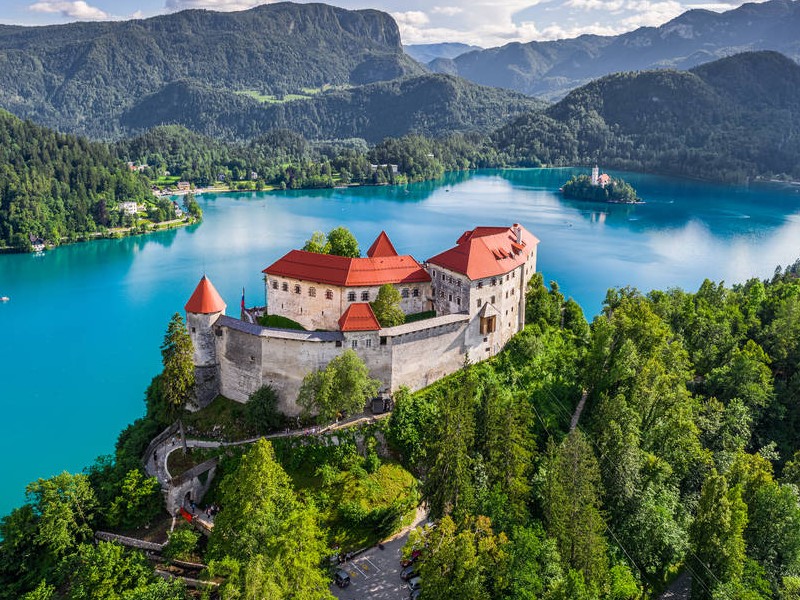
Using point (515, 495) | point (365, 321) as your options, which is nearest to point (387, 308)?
point (365, 321)

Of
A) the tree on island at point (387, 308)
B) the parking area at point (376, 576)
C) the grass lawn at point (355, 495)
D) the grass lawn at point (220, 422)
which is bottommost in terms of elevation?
the parking area at point (376, 576)

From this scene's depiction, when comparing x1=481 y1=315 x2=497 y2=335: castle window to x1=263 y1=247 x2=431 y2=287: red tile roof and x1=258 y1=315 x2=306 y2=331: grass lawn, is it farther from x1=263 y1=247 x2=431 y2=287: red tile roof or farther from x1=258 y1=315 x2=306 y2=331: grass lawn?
x1=258 y1=315 x2=306 y2=331: grass lawn

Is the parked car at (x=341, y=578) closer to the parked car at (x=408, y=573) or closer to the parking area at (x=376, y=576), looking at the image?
the parking area at (x=376, y=576)

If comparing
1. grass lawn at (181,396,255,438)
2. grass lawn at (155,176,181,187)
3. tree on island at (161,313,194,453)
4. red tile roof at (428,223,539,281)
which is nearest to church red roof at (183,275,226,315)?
tree on island at (161,313,194,453)

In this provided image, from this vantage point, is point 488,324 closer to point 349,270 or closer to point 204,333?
point 349,270

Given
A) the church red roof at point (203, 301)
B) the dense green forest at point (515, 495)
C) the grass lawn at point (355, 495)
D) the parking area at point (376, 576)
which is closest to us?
the dense green forest at point (515, 495)

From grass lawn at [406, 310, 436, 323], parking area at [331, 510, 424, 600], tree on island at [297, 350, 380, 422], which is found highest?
grass lawn at [406, 310, 436, 323]

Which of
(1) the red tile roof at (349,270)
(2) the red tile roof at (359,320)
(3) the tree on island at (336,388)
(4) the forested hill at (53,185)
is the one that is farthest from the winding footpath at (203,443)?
(4) the forested hill at (53,185)
